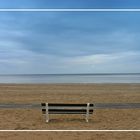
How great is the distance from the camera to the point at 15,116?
45.1 ft

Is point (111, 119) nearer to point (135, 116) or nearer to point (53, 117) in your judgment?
point (135, 116)
